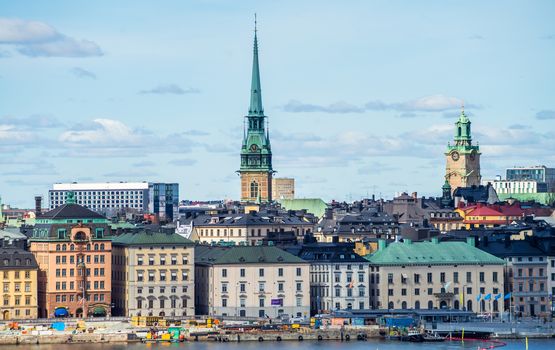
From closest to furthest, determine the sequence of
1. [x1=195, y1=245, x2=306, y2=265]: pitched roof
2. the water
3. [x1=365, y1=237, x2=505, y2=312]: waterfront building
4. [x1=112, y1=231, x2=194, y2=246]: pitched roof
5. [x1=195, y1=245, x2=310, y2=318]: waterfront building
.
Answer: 1. the water
2. [x1=112, y1=231, x2=194, y2=246]: pitched roof
3. [x1=195, y1=245, x2=310, y2=318]: waterfront building
4. [x1=195, y1=245, x2=306, y2=265]: pitched roof
5. [x1=365, y1=237, x2=505, y2=312]: waterfront building

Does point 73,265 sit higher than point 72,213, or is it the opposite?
point 72,213

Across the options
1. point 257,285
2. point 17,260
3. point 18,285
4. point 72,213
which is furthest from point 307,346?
point 72,213

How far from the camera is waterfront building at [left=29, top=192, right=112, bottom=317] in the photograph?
13162cm

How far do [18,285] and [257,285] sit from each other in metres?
16.9

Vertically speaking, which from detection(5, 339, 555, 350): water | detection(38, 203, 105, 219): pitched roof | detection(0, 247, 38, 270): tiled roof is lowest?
detection(5, 339, 555, 350): water

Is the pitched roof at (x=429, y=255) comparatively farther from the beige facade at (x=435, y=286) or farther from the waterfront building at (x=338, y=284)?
the waterfront building at (x=338, y=284)

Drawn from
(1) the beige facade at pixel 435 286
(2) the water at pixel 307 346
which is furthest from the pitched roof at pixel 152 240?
(1) the beige facade at pixel 435 286

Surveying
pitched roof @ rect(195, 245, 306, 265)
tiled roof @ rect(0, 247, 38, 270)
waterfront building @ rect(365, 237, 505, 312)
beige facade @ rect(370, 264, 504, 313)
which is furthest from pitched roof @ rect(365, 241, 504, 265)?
tiled roof @ rect(0, 247, 38, 270)

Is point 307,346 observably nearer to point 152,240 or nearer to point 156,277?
point 156,277

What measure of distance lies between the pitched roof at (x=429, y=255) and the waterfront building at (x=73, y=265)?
20.3 meters

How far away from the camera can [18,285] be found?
130 m

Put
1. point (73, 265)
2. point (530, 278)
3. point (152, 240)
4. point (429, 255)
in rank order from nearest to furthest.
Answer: point (73, 265), point (152, 240), point (429, 255), point (530, 278)

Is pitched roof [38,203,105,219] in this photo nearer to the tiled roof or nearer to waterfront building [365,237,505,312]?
the tiled roof

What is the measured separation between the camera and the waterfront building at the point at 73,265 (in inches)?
A: 5182
